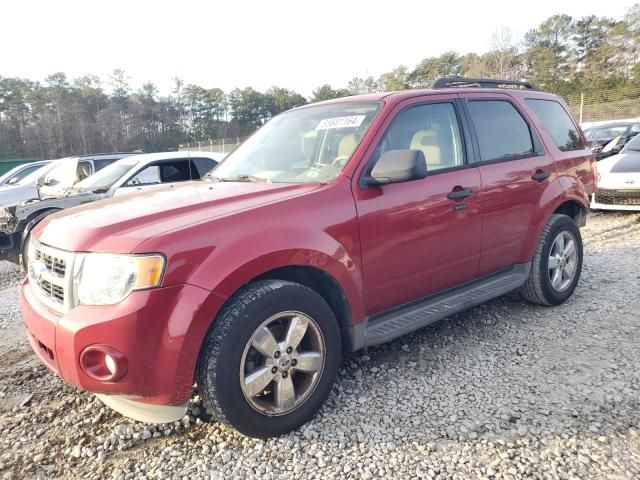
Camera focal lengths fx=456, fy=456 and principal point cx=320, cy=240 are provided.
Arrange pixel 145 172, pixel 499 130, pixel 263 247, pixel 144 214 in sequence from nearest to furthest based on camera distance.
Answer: pixel 263 247 < pixel 144 214 < pixel 499 130 < pixel 145 172

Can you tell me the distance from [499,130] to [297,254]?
2256 millimetres

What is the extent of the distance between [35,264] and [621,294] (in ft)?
15.8

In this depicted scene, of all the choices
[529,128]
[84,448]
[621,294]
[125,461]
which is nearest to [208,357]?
[125,461]

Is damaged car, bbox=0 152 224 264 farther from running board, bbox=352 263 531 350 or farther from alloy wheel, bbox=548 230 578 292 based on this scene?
alloy wheel, bbox=548 230 578 292

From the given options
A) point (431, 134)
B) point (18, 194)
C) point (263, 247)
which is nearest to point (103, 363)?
point (263, 247)

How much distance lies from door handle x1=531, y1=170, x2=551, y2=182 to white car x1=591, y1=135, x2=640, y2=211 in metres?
4.24

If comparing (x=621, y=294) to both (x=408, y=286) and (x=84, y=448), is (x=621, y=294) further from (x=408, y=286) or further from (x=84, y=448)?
(x=84, y=448)

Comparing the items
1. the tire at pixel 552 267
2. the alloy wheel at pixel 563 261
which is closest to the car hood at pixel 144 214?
the tire at pixel 552 267

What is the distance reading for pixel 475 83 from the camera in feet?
13.1

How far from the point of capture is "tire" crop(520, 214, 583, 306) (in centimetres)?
395

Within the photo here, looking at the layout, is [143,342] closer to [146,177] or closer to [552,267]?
[552,267]

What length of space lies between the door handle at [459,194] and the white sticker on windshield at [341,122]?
798 millimetres

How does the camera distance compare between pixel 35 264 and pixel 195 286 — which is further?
pixel 35 264

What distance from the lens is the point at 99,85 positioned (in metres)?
57.4
